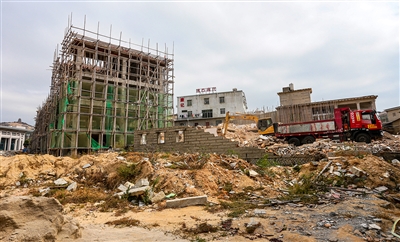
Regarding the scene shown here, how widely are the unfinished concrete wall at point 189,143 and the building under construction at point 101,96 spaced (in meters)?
6.49

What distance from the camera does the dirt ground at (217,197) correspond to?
4.91 m

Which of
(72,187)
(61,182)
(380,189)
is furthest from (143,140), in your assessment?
(380,189)

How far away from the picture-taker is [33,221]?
425cm

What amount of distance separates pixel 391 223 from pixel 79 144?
23.5 m

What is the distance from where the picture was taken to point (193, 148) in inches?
631

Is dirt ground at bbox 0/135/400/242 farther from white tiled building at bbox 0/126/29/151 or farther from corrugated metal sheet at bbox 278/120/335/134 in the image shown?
white tiled building at bbox 0/126/29/151

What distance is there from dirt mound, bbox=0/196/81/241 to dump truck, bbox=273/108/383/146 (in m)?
17.2

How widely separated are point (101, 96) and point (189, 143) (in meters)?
14.1

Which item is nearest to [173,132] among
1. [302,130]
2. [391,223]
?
[302,130]

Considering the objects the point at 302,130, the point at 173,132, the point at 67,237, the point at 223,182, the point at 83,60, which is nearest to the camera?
the point at 67,237

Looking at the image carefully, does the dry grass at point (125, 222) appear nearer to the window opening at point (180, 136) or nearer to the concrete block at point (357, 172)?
the concrete block at point (357, 172)

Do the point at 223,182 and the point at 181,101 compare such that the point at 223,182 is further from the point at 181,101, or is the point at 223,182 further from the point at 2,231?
A: the point at 181,101

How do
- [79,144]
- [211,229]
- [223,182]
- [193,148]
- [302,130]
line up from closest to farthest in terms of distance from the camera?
[211,229], [223,182], [193,148], [302,130], [79,144]

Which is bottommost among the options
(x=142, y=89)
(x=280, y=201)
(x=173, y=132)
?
(x=280, y=201)
